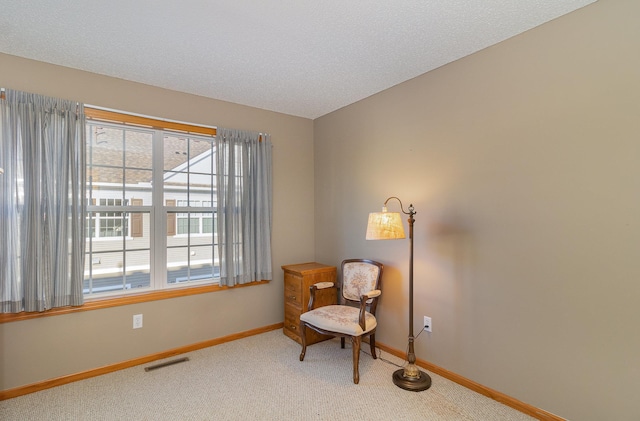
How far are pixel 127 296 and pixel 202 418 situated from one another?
56.4 inches

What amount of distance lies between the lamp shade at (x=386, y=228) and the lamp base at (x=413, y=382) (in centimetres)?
113

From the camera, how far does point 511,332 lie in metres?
2.24

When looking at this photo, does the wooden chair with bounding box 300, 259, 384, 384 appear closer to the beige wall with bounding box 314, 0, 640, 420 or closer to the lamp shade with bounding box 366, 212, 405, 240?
the beige wall with bounding box 314, 0, 640, 420

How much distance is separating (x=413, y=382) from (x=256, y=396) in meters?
1.23

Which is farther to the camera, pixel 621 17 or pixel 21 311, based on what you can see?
pixel 21 311

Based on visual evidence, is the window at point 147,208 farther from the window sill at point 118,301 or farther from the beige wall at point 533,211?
the beige wall at point 533,211

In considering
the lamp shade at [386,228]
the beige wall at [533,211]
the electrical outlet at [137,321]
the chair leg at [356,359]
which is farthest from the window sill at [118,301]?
the beige wall at [533,211]

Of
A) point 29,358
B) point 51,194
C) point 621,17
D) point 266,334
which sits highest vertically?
point 621,17

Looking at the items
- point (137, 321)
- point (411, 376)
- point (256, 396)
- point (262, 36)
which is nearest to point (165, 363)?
point (137, 321)

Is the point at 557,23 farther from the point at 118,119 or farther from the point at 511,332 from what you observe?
the point at 118,119

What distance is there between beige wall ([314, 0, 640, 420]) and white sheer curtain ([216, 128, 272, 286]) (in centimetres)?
144

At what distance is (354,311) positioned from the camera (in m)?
2.94

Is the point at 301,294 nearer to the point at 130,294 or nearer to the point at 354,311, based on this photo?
the point at 354,311

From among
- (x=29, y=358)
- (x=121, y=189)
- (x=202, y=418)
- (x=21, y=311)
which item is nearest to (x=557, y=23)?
(x=202, y=418)
